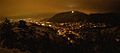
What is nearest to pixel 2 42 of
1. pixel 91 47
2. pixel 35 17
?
pixel 35 17

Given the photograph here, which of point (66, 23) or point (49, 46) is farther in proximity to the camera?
point (66, 23)

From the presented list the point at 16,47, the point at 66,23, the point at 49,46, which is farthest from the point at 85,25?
the point at 16,47

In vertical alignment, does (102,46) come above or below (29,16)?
below

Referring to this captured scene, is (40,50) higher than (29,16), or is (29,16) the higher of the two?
(29,16)

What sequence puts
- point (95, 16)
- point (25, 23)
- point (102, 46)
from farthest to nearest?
1. point (95, 16)
2. point (25, 23)
3. point (102, 46)

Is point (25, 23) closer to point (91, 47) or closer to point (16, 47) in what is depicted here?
point (16, 47)

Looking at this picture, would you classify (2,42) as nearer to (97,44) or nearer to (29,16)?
(29,16)

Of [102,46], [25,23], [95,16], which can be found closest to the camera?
[102,46]
